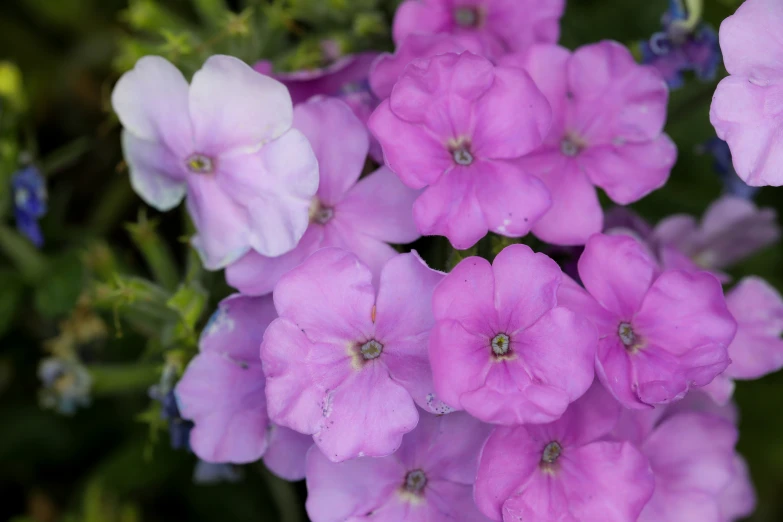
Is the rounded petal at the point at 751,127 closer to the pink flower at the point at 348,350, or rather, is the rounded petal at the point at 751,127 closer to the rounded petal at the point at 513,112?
the rounded petal at the point at 513,112

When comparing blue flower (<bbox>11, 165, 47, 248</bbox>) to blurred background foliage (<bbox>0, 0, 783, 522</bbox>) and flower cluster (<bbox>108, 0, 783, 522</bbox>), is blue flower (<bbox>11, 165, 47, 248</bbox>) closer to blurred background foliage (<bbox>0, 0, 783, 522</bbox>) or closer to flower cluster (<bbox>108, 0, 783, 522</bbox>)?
blurred background foliage (<bbox>0, 0, 783, 522</bbox>)

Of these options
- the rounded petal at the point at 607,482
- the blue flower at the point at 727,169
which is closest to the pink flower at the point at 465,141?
the rounded petal at the point at 607,482

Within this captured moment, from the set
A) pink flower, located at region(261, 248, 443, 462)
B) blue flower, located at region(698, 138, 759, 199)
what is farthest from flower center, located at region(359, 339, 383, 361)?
blue flower, located at region(698, 138, 759, 199)

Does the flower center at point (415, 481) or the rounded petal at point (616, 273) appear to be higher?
the rounded petal at point (616, 273)

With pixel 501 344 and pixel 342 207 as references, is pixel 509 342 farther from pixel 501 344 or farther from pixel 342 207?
pixel 342 207

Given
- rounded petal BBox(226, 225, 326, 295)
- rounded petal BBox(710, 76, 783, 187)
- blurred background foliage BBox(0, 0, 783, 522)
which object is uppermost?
rounded petal BBox(710, 76, 783, 187)

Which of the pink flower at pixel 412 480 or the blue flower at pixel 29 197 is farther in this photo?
the blue flower at pixel 29 197

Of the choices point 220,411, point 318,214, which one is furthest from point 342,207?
point 220,411
